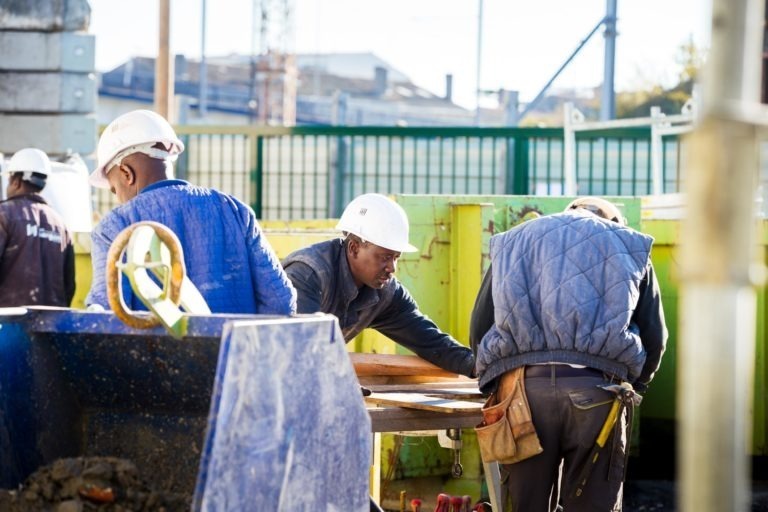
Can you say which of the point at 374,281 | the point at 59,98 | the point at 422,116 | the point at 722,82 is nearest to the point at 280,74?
the point at 422,116

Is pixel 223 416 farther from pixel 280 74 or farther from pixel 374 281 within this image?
pixel 280 74

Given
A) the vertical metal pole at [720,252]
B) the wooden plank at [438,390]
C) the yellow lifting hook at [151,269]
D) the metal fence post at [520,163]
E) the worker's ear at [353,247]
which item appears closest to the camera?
the vertical metal pole at [720,252]

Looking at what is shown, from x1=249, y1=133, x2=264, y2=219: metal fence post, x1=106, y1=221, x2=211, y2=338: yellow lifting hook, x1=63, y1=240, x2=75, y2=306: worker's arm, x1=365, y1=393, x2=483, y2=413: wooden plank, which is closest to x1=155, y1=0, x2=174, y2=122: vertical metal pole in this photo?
x1=249, y1=133, x2=264, y2=219: metal fence post

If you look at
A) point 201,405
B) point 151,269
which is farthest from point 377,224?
point 151,269

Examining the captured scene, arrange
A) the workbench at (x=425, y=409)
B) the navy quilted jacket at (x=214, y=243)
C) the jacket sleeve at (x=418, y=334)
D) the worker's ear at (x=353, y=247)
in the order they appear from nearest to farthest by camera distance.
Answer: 1. the navy quilted jacket at (x=214, y=243)
2. the workbench at (x=425, y=409)
3. the worker's ear at (x=353, y=247)
4. the jacket sleeve at (x=418, y=334)

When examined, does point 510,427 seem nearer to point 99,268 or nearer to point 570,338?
point 570,338

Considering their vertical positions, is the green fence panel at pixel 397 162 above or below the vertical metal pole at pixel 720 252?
above

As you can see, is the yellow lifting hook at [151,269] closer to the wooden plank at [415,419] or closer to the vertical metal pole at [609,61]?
the wooden plank at [415,419]

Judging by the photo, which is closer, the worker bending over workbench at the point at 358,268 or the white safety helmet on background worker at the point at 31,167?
the worker bending over workbench at the point at 358,268

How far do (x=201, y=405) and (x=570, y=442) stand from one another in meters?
1.51

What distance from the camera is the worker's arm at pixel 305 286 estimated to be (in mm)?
5721

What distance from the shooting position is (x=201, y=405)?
4.50 metres

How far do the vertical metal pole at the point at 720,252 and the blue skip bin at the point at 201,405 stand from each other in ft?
5.16

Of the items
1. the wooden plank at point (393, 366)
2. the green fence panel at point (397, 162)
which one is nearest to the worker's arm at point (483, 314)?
the wooden plank at point (393, 366)
